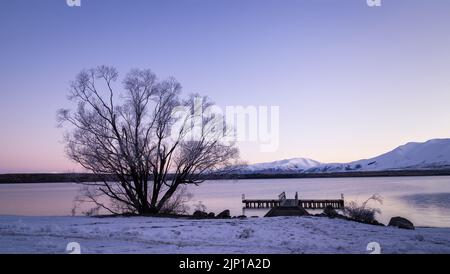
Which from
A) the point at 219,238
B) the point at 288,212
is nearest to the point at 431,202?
the point at 288,212

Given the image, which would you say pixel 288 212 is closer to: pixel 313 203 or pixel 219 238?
pixel 219 238

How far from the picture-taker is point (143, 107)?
18625 mm

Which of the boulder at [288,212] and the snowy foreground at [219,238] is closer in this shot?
the snowy foreground at [219,238]

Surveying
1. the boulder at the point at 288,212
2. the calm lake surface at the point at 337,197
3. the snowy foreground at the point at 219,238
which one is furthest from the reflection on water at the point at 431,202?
the snowy foreground at the point at 219,238

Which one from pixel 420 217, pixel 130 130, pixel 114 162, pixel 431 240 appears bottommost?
pixel 420 217

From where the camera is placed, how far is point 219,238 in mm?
9664

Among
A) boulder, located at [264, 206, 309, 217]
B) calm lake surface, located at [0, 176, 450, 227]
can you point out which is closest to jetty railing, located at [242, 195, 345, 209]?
calm lake surface, located at [0, 176, 450, 227]

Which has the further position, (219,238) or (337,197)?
(337,197)

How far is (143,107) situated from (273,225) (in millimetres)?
9635

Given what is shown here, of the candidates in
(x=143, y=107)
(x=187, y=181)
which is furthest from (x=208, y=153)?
(x=143, y=107)

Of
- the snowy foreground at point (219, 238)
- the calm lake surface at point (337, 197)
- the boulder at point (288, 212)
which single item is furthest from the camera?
the calm lake surface at point (337, 197)

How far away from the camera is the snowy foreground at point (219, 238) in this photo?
8266mm

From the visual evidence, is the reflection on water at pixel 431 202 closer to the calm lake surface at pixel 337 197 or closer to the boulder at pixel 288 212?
the calm lake surface at pixel 337 197
